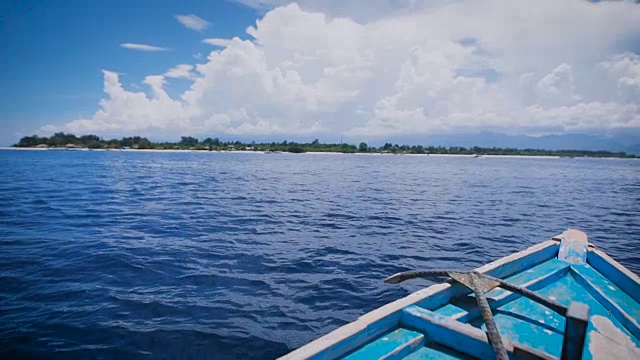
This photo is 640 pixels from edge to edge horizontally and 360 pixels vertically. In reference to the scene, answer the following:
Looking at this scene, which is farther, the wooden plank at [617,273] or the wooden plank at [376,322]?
the wooden plank at [617,273]

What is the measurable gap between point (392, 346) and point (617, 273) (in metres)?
4.29

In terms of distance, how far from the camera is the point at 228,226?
45.6 feet

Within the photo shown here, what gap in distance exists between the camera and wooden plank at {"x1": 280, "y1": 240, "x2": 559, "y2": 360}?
2.76 m

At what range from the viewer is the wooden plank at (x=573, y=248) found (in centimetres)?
565

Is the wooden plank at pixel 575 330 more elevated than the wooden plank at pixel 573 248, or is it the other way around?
the wooden plank at pixel 575 330

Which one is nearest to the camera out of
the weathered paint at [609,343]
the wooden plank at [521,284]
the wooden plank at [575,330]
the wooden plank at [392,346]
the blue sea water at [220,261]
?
the wooden plank at [575,330]

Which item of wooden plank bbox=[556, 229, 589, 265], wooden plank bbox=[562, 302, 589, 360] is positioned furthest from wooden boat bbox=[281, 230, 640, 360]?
wooden plank bbox=[556, 229, 589, 265]

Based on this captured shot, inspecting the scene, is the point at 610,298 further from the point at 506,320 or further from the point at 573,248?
the point at 506,320

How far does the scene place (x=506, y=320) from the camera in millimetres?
3848

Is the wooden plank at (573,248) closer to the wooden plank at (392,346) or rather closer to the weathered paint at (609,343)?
the weathered paint at (609,343)

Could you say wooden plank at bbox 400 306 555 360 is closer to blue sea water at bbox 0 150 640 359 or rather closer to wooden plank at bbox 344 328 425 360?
wooden plank at bbox 344 328 425 360

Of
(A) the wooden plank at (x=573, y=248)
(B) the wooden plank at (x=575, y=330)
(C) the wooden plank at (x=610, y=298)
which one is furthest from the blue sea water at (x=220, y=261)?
(B) the wooden plank at (x=575, y=330)

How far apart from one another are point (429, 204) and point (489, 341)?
63.6 feet

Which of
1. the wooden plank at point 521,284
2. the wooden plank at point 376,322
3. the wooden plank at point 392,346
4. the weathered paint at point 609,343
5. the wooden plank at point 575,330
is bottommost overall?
the weathered paint at point 609,343
